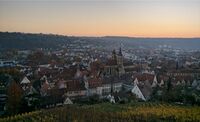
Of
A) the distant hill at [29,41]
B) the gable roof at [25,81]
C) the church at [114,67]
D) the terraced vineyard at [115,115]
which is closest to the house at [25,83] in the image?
the gable roof at [25,81]

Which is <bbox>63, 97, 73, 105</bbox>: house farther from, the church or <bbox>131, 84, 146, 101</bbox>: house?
the church

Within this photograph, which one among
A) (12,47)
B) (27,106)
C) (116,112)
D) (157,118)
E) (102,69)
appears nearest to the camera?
(157,118)

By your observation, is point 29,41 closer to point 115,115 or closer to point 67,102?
point 67,102

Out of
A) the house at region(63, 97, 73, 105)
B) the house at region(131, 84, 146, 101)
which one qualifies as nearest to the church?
the house at region(131, 84, 146, 101)

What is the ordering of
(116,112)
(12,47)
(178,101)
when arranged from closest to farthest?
(116,112) < (178,101) < (12,47)

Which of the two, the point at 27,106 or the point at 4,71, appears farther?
the point at 4,71

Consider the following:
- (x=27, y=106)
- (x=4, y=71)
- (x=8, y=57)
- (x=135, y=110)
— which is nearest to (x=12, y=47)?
(x=8, y=57)

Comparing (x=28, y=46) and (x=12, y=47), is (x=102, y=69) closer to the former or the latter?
(x=12, y=47)

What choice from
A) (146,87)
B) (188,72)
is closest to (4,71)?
(146,87)
